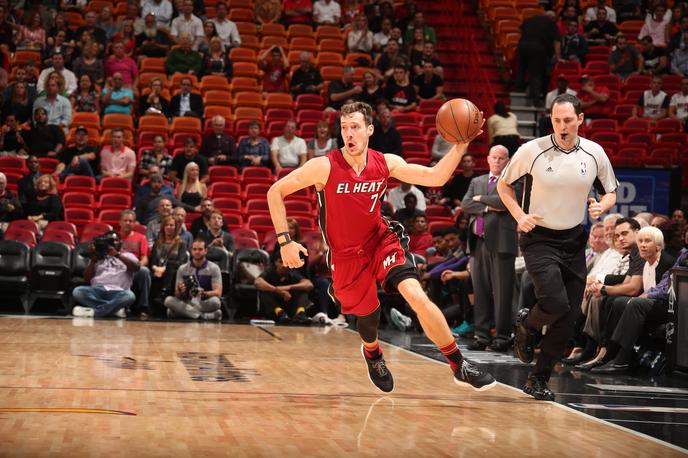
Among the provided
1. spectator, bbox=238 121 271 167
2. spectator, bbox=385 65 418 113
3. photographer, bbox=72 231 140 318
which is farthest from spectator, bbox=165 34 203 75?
photographer, bbox=72 231 140 318

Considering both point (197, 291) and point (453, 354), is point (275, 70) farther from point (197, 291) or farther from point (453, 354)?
point (453, 354)

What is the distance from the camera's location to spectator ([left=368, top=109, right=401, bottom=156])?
14.3 metres

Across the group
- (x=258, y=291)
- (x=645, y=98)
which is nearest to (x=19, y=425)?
(x=258, y=291)

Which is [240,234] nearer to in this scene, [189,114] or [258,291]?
[258,291]

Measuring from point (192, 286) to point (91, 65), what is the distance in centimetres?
554

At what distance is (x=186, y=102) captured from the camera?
15.3 meters

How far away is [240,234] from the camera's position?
42.5ft

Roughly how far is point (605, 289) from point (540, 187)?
8.69ft

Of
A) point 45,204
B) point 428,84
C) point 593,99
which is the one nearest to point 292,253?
point 45,204

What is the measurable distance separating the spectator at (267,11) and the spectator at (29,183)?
5.80 meters

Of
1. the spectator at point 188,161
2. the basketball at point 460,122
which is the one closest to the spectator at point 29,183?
the spectator at point 188,161

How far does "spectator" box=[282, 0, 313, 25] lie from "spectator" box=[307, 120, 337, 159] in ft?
12.8

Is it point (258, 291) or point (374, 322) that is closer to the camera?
point (374, 322)

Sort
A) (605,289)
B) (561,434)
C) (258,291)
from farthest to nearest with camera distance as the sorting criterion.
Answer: (258,291) → (605,289) → (561,434)
